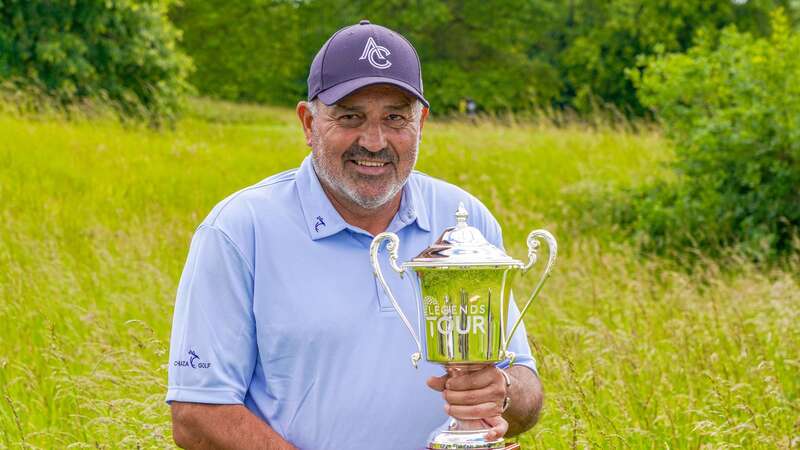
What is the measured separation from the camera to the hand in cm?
246

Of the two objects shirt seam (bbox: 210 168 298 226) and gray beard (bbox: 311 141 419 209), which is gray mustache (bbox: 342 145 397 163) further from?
shirt seam (bbox: 210 168 298 226)

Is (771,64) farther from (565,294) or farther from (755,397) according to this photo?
(755,397)

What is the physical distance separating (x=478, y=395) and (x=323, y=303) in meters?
0.43

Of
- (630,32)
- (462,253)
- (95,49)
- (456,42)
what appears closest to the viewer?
(462,253)

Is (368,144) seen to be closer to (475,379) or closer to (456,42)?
(475,379)

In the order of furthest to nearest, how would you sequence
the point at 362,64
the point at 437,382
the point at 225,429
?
the point at 362,64
the point at 225,429
the point at 437,382

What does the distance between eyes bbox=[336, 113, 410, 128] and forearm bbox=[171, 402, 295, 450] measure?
2.35 ft

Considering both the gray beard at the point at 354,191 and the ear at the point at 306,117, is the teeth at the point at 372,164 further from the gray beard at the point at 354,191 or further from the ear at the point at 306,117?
the ear at the point at 306,117

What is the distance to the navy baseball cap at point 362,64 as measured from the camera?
8.94 ft

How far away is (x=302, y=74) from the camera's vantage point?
1805 inches

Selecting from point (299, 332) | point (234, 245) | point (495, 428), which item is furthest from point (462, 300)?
point (234, 245)

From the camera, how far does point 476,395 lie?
2.49 m

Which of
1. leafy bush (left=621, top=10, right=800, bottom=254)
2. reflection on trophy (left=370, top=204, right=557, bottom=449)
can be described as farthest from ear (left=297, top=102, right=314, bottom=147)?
leafy bush (left=621, top=10, right=800, bottom=254)

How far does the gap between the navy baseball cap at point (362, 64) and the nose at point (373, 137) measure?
11 centimetres
